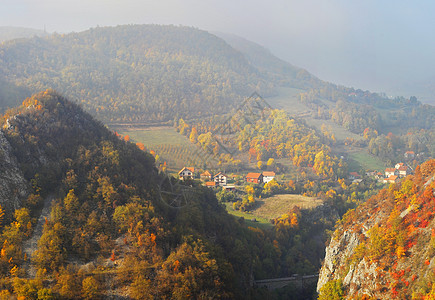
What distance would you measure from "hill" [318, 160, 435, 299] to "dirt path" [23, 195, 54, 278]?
2068 centimetres

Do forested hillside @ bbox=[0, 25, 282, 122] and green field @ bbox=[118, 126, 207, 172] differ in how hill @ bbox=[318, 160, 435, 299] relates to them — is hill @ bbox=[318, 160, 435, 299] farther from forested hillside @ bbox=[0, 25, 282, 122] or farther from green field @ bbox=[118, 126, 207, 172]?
forested hillside @ bbox=[0, 25, 282, 122]

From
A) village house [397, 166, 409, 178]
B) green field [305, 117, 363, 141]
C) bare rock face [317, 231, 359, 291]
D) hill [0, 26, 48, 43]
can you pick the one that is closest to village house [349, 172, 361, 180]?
village house [397, 166, 409, 178]

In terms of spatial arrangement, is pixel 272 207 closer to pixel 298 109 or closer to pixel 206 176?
pixel 206 176

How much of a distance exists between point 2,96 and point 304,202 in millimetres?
61612

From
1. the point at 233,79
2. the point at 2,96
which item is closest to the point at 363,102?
the point at 233,79

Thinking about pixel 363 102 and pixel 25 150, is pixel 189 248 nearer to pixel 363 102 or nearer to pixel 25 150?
pixel 25 150

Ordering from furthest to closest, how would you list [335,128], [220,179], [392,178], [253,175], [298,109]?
1. [298,109]
2. [335,128]
3. [392,178]
4. [253,175]
5. [220,179]

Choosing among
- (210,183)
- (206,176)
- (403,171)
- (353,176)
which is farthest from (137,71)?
(403,171)

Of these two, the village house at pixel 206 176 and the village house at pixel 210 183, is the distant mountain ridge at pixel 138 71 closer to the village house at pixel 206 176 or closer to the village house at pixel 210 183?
the village house at pixel 206 176

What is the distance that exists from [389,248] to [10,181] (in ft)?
88.1

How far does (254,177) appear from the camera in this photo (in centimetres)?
7406

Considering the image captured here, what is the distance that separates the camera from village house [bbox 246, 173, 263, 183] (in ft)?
242

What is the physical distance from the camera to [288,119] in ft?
375

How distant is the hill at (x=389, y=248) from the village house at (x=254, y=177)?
125 feet
